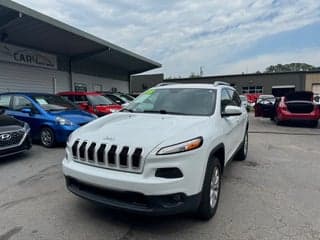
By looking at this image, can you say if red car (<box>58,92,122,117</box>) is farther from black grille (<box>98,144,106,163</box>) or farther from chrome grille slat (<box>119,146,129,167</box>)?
chrome grille slat (<box>119,146,129,167</box>)

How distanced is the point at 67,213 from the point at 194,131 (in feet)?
6.22

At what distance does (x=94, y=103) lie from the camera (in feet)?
35.8

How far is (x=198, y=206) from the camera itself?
116 inches

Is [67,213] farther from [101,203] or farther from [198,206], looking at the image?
[198,206]

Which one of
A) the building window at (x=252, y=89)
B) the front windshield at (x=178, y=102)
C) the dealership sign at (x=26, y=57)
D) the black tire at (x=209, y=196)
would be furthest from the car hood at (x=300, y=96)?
the building window at (x=252, y=89)

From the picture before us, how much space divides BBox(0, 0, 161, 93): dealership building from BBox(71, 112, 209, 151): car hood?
832cm

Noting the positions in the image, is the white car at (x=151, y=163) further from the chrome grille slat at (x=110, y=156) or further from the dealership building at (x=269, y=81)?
the dealership building at (x=269, y=81)

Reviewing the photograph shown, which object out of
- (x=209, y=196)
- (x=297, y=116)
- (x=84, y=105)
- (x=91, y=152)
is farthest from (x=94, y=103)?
(x=297, y=116)

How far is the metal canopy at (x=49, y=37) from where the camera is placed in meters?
10.6

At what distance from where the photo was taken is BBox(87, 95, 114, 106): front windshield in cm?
1094

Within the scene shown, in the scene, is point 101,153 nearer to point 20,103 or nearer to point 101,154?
point 101,154

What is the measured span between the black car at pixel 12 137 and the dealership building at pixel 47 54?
17.8 ft

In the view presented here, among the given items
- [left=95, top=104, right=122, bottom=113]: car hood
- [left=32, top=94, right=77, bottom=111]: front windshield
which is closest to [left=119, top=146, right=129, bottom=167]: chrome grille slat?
[left=32, top=94, right=77, bottom=111]: front windshield

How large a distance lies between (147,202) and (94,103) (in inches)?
342
